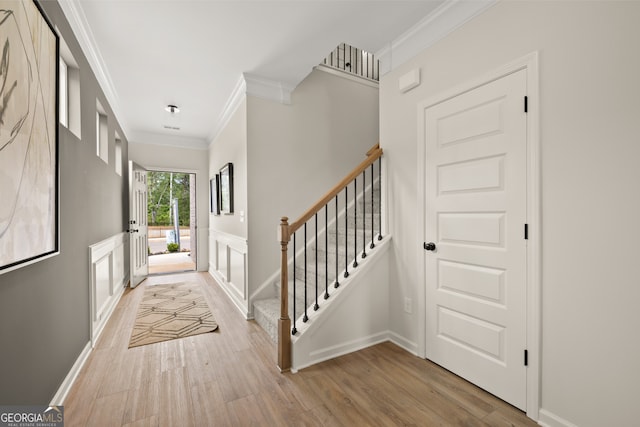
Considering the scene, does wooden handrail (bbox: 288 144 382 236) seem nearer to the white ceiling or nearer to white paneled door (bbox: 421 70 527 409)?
white paneled door (bbox: 421 70 527 409)

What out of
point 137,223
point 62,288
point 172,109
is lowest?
point 62,288

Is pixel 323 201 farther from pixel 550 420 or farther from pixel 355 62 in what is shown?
pixel 355 62

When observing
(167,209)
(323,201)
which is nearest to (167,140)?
(323,201)

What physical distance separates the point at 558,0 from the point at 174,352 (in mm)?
3657

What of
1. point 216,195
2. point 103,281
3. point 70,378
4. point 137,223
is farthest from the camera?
point 216,195

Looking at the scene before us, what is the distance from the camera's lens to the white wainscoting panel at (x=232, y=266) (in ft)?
11.2

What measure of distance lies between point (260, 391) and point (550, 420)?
1.73m

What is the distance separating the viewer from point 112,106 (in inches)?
149

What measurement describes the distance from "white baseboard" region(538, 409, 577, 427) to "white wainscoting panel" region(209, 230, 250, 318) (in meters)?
2.67

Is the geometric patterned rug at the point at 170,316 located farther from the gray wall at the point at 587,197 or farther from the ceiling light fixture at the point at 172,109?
the gray wall at the point at 587,197

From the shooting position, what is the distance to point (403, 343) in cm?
255

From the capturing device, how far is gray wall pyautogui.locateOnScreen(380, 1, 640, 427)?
1.33m

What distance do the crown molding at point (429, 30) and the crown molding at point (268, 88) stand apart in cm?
120

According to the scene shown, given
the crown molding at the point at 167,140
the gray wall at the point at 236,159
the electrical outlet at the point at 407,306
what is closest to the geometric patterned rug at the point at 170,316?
the gray wall at the point at 236,159
